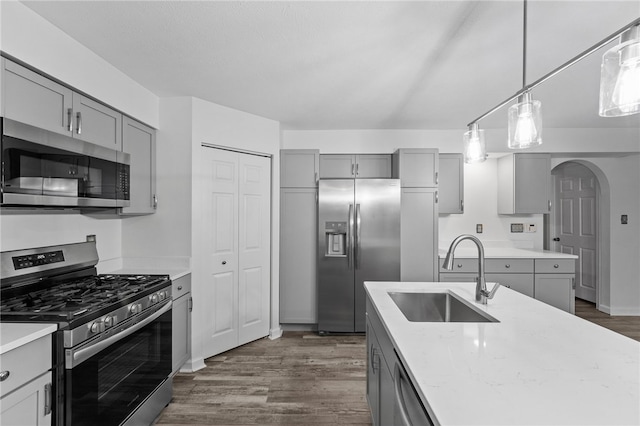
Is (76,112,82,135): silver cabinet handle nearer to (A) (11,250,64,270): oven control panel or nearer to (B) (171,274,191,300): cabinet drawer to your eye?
(A) (11,250,64,270): oven control panel

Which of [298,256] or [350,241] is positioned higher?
[350,241]

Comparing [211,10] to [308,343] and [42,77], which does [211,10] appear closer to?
[42,77]

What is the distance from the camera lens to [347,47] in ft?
6.97

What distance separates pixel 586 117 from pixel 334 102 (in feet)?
9.22

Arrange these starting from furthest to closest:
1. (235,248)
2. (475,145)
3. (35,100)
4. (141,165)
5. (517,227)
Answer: (517,227)
(235,248)
(141,165)
(475,145)
(35,100)

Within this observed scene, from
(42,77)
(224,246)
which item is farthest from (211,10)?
(224,246)

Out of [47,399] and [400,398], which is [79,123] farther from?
[400,398]

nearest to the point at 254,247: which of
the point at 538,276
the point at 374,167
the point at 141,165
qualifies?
the point at 141,165

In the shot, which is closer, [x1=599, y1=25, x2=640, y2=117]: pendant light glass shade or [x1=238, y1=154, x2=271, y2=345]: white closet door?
[x1=599, y1=25, x2=640, y2=117]: pendant light glass shade

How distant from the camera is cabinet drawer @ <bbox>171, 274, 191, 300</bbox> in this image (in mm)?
2605

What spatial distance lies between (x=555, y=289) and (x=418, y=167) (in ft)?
6.52

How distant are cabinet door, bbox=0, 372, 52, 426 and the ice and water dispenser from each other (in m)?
2.70

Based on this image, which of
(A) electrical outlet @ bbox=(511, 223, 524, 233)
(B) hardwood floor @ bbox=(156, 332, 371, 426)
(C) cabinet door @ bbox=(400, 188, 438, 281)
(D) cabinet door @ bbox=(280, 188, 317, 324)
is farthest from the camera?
(A) electrical outlet @ bbox=(511, 223, 524, 233)

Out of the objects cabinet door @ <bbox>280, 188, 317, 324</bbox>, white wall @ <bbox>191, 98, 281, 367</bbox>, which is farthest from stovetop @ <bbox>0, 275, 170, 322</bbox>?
cabinet door @ <bbox>280, 188, 317, 324</bbox>
